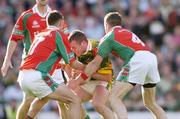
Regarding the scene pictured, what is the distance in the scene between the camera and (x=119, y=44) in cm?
1485

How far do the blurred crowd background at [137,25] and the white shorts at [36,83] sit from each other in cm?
749

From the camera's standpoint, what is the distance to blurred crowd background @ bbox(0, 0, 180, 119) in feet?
72.8

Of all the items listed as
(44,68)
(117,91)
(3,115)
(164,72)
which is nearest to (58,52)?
(44,68)

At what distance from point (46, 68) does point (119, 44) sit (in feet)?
4.73

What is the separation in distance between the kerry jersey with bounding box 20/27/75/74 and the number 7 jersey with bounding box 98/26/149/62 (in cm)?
78

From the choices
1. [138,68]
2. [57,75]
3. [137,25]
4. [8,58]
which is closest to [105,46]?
[138,68]

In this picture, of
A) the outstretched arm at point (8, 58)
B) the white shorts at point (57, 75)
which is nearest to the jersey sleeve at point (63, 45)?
the white shorts at point (57, 75)

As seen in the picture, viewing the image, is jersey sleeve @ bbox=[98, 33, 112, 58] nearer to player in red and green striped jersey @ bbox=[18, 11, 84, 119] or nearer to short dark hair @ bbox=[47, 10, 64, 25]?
player in red and green striped jersey @ bbox=[18, 11, 84, 119]

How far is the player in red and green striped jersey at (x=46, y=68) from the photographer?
14172 millimetres

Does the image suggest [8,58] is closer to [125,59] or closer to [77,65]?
[77,65]

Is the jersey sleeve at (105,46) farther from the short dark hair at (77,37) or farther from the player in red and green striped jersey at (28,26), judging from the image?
the player in red and green striped jersey at (28,26)

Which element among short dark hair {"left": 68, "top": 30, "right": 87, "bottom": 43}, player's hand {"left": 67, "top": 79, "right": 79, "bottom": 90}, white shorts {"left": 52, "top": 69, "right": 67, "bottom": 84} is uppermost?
short dark hair {"left": 68, "top": 30, "right": 87, "bottom": 43}

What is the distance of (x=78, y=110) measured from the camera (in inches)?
572

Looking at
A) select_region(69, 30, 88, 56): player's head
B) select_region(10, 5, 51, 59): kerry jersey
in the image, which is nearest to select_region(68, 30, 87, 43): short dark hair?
select_region(69, 30, 88, 56): player's head
